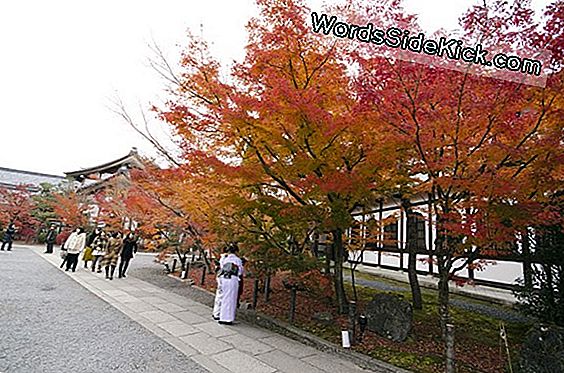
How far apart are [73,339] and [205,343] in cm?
221

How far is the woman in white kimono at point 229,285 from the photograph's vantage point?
6918 millimetres

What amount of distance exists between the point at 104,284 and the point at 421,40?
11.3m

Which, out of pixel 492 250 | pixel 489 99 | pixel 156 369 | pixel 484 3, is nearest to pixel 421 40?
pixel 484 3

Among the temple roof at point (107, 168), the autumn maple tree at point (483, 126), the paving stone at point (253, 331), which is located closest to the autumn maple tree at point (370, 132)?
the autumn maple tree at point (483, 126)

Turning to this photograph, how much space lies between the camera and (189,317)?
23.8 feet

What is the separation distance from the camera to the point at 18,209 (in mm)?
23297

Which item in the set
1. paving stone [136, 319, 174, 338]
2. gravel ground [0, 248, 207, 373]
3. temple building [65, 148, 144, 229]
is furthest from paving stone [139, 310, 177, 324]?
temple building [65, 148, 144, 229]

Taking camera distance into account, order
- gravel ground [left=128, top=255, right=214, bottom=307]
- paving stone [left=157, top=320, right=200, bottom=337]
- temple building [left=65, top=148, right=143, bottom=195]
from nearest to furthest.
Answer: paving stone [left=157, top=320, right=200, bottom=337], gravel ground [left=128, top=255, right=214, bottom=307], temple building [left=65, top=148, right=143, bottom=195]

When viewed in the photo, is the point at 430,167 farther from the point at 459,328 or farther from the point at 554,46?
the point at 459,328

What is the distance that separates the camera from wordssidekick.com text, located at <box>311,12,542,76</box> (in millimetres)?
4328

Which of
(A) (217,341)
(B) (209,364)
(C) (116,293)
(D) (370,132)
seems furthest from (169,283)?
(D) (370,132)

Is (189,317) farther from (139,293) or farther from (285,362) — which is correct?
(285,362)

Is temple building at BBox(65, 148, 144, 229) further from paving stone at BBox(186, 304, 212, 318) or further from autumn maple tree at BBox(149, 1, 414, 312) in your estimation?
autumn maple tree at BBox(149, 1, 414, 312)

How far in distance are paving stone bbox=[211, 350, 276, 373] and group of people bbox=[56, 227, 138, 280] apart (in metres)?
8.16
